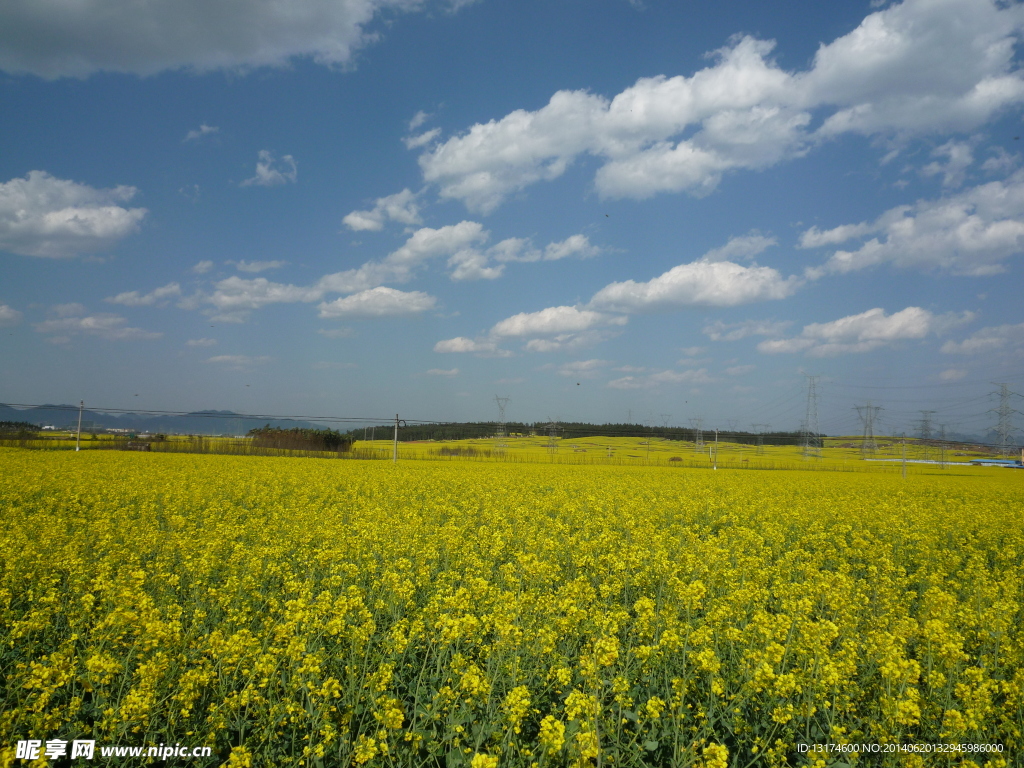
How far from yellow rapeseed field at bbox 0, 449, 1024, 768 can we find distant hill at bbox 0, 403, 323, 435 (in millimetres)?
29719

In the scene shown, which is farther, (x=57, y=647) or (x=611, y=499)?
(x=611, y=499)

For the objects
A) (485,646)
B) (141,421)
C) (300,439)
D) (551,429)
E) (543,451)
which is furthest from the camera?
(551,429)

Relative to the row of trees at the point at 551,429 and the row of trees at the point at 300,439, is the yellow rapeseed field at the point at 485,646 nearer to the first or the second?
the row of trees at the point at 300,439

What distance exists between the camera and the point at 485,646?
4348 mm

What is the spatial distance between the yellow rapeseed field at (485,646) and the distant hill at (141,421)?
97.5ft

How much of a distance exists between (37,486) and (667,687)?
14999 mm

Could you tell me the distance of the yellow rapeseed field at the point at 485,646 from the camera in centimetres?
347

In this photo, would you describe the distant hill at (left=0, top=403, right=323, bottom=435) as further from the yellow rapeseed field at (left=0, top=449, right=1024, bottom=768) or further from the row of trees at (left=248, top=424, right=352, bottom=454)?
the yellow rapeseed field at (left=0, top=449, right=1024, bottom=768)

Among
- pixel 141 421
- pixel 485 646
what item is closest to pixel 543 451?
pixel 141 421

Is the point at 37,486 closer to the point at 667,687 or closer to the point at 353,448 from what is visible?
the point at 667,687

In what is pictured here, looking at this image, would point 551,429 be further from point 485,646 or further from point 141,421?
point 485,646

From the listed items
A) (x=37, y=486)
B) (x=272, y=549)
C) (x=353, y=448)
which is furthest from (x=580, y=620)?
(x=353, y=448)

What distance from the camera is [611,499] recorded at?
14516 mm

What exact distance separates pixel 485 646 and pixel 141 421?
160 feet
